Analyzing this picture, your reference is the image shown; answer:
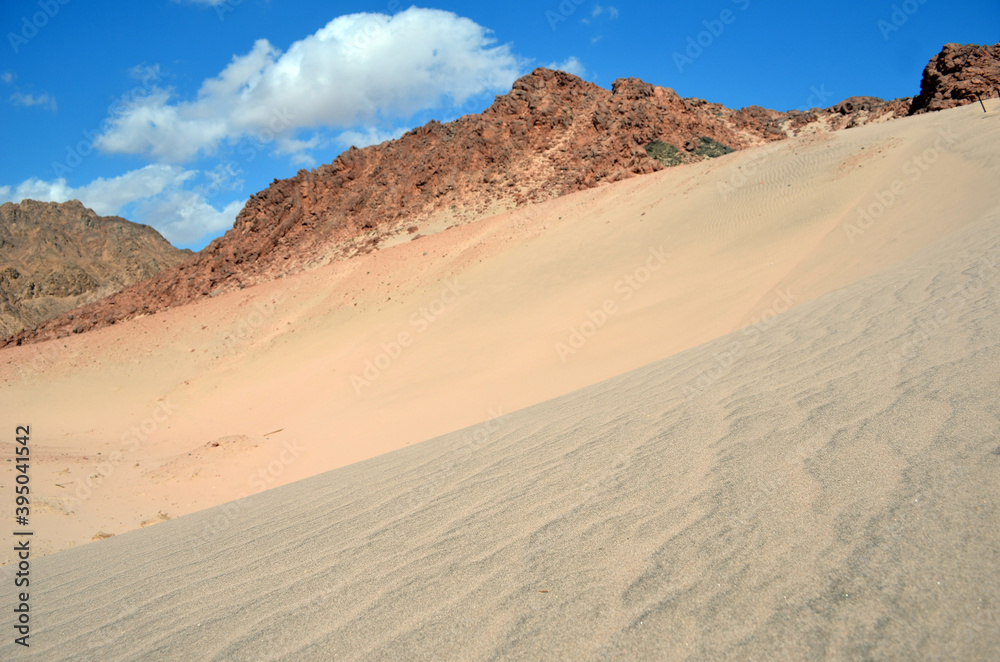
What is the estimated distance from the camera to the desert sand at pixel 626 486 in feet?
6.81

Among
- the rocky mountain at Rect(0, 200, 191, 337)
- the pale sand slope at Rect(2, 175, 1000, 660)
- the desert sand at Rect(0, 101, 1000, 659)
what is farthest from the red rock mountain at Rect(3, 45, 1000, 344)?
the pale sand slope at Rect(2, 175, 1000, 660)

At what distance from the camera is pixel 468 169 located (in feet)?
99.3

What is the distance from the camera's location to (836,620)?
6.16 feet

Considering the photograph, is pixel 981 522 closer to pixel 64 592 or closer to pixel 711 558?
pixel 711 558

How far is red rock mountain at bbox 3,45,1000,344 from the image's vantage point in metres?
27.0

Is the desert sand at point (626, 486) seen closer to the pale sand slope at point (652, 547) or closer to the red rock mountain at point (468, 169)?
the pale sand slope at point (652, 547)

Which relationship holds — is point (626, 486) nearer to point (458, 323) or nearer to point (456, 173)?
point (458, 323)

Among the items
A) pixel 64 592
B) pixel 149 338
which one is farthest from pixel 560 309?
pixel 149 338

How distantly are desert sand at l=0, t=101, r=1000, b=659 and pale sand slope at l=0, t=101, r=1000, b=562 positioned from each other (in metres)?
0.12

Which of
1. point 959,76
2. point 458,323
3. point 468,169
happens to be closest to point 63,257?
point 468,169

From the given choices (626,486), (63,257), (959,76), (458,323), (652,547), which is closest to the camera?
(652,547)

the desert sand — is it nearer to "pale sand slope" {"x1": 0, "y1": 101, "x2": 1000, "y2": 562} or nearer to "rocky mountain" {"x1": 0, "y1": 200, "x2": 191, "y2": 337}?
"pale sand slope" {"x1": 0, "y1": 101, "x2": 1000, "y2": 562}

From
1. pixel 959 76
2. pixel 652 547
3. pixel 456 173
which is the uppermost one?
pixel 456 173

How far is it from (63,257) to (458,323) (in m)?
47.7
